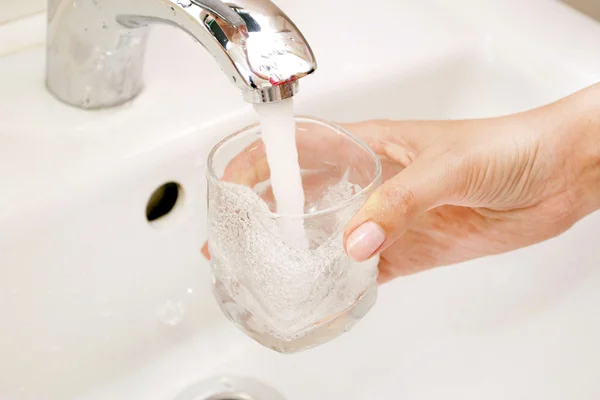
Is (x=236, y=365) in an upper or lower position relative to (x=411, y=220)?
lower

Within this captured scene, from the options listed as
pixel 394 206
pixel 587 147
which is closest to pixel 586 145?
pixel 587 147

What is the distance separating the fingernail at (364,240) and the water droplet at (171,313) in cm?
22

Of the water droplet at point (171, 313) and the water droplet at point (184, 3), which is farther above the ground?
the water droplet at point (184, 3)

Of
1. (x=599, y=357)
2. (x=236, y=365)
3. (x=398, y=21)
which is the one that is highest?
(x=398, y=21)

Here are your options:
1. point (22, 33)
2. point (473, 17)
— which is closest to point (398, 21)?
point (473, 17)

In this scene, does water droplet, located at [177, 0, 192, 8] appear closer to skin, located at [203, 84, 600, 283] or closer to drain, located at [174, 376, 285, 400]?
skin, located at [203, 84, 600, 283]

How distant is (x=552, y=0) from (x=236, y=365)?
405mm

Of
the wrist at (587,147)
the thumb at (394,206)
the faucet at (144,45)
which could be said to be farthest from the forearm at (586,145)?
the faucet at (144,45)

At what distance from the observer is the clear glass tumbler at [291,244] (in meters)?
0.34

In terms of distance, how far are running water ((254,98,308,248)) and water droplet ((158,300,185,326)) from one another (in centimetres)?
19

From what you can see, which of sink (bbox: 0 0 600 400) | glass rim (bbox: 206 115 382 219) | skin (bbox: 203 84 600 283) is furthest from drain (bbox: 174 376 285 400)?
glass rim (bbox: 206 115 382 219)

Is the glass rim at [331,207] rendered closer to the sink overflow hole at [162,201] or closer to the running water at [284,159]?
the running water at [284,159]

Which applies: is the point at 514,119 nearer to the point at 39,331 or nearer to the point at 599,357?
the point at 599,357

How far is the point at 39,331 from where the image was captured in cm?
46
